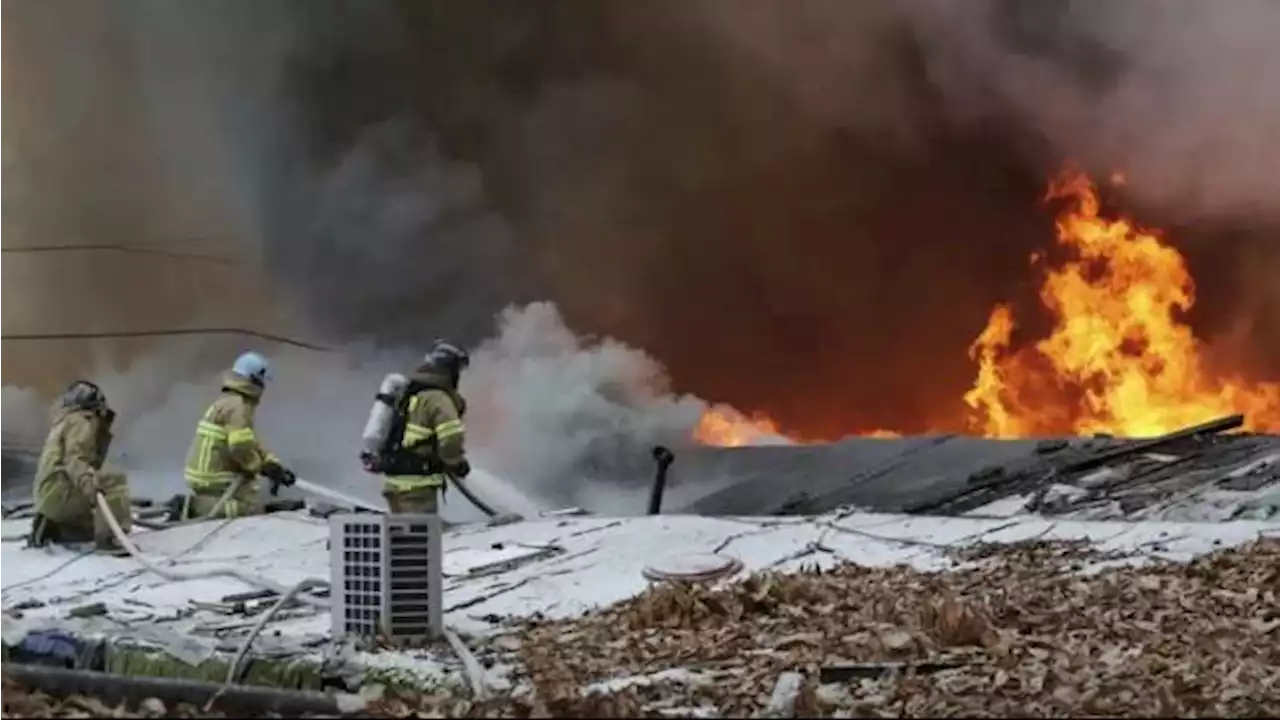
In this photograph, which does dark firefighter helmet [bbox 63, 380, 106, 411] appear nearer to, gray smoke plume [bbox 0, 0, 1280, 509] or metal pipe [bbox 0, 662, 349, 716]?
gray smoke plume [bbox 0, 0, 1280, 509]

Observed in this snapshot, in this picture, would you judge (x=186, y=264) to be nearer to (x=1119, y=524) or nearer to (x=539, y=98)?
(x=539, y=98)

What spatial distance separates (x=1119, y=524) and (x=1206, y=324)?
5.36m

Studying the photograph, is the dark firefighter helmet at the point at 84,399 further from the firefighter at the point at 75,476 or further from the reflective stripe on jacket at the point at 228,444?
the reflective stripe on jacket at the point at 228,444

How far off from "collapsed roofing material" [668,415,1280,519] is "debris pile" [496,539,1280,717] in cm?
237

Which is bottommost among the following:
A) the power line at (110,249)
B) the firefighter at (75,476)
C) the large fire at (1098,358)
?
the firefighter at (75,476)

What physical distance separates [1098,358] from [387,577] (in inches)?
346

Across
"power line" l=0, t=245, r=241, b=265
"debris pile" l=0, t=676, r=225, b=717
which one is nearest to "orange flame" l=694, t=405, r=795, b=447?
"power line" l=0, t=245, r=241, b=265

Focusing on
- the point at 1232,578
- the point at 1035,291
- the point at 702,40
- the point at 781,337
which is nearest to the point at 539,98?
the point at 702,40

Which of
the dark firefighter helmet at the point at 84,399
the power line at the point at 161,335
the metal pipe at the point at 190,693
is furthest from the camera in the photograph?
the power line at the point at 161,335

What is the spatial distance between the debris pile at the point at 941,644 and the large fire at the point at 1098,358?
5.98 metres

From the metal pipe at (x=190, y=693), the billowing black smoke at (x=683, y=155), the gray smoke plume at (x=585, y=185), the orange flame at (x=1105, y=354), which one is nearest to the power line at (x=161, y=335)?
the gray smoke plume at (x=585, y=185)

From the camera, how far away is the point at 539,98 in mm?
13508

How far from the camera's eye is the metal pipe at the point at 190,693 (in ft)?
13.5

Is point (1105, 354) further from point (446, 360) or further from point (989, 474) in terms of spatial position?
point (446, 360)
